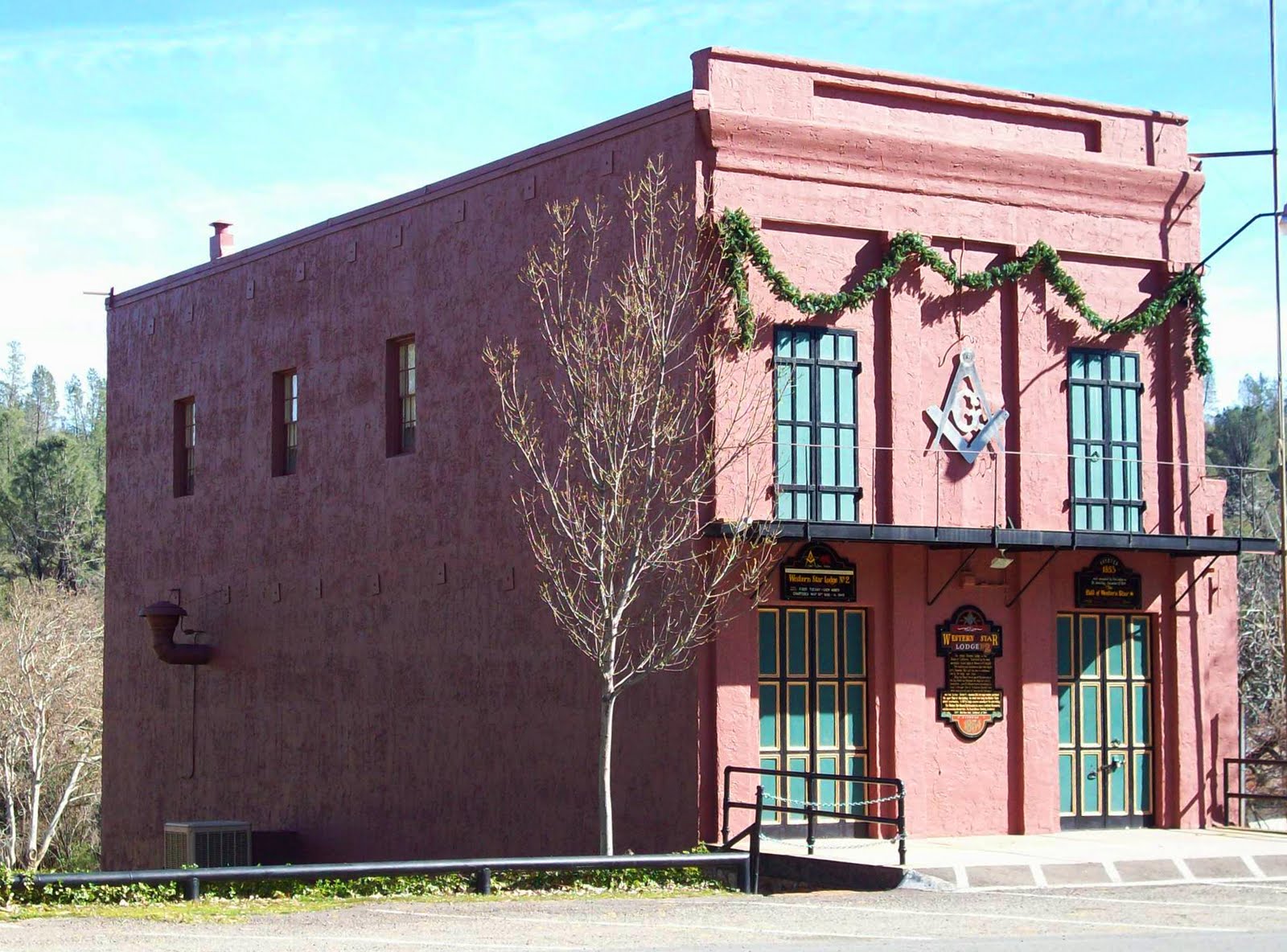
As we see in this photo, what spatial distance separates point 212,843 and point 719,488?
8913 millimetres

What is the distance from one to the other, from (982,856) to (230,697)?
1204 cm

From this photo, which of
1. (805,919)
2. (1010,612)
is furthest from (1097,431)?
(805,919)

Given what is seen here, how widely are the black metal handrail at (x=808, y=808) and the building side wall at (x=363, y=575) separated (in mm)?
497

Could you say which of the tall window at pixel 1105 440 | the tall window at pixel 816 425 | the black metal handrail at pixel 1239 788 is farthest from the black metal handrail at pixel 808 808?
the black metal handrail at pixel 1239 788

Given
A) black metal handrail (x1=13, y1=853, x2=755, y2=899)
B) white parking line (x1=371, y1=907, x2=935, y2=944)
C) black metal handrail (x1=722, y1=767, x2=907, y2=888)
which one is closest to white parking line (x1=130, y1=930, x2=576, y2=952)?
white parking line (x1=371, y1=907, x2=935, y2=944)

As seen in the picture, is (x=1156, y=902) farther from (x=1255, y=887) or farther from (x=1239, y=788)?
(x=1239, y=788)

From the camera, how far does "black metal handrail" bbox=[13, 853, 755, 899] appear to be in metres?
13.8

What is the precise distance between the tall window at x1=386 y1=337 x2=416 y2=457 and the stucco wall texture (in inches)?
8.2

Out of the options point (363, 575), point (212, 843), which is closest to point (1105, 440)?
point (363, 575)

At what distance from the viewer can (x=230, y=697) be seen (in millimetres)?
25203

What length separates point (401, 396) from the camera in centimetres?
2253

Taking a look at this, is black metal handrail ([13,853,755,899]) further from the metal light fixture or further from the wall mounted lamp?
the metal light fixture

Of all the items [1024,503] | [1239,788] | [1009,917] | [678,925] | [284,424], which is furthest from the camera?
[284,424]

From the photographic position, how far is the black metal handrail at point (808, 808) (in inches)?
635
